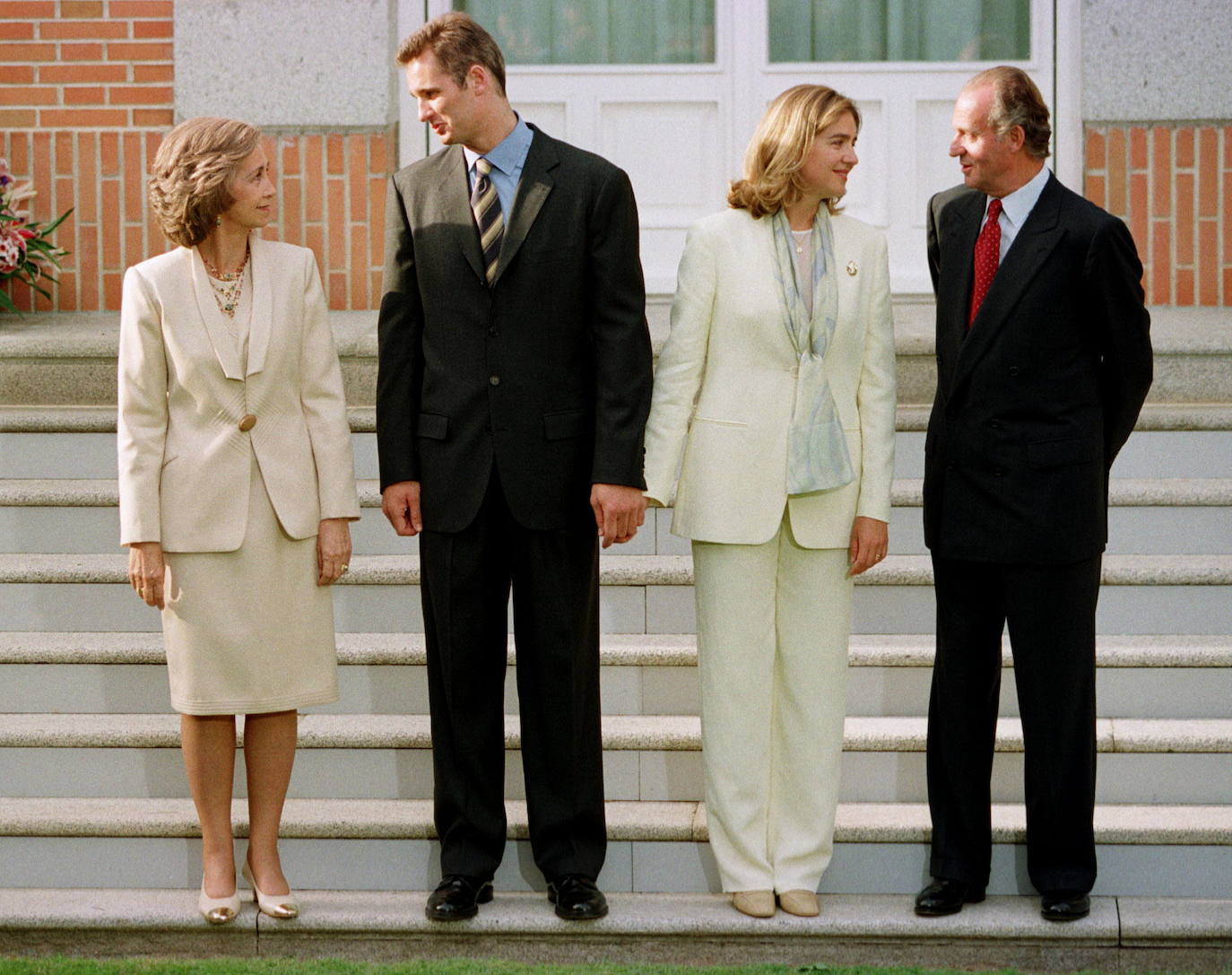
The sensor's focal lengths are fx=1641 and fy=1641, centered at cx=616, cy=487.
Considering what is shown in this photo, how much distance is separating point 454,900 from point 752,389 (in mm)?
1376

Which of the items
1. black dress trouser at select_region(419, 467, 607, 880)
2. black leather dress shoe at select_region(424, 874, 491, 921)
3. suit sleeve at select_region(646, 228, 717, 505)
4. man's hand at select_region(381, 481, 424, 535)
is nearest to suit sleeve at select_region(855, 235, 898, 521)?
suit sleeve at select_region(646, 228, 717, 505)

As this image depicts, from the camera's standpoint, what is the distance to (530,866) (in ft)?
13.4

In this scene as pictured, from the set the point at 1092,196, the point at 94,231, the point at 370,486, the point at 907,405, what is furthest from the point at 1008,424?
the point at 94,231

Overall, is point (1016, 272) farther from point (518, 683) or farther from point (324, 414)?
point (324, 414)

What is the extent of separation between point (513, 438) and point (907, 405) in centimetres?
227

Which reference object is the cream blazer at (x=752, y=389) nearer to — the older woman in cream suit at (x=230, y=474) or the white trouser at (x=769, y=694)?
the white trouser at (x=769, y=694)

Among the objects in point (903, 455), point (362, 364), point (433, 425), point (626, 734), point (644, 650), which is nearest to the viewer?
point (433, 425)

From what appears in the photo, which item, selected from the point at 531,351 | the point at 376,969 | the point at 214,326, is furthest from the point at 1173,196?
the point at 376,969

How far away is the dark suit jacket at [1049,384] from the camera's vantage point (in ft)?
12.0

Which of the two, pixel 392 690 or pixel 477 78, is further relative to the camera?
pixel 392 690

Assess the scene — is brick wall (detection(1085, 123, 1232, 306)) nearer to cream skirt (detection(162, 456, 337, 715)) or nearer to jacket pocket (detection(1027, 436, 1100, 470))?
jacket pocket (detection(1027, 436, 1100, 470))

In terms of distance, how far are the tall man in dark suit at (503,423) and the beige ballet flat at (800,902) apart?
17.4 inches

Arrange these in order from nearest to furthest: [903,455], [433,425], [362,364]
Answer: [433,425] → [903,455] → [362,364]

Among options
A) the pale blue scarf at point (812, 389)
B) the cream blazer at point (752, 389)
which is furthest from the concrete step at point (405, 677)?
the pale blue scarf at point (812, 389)
